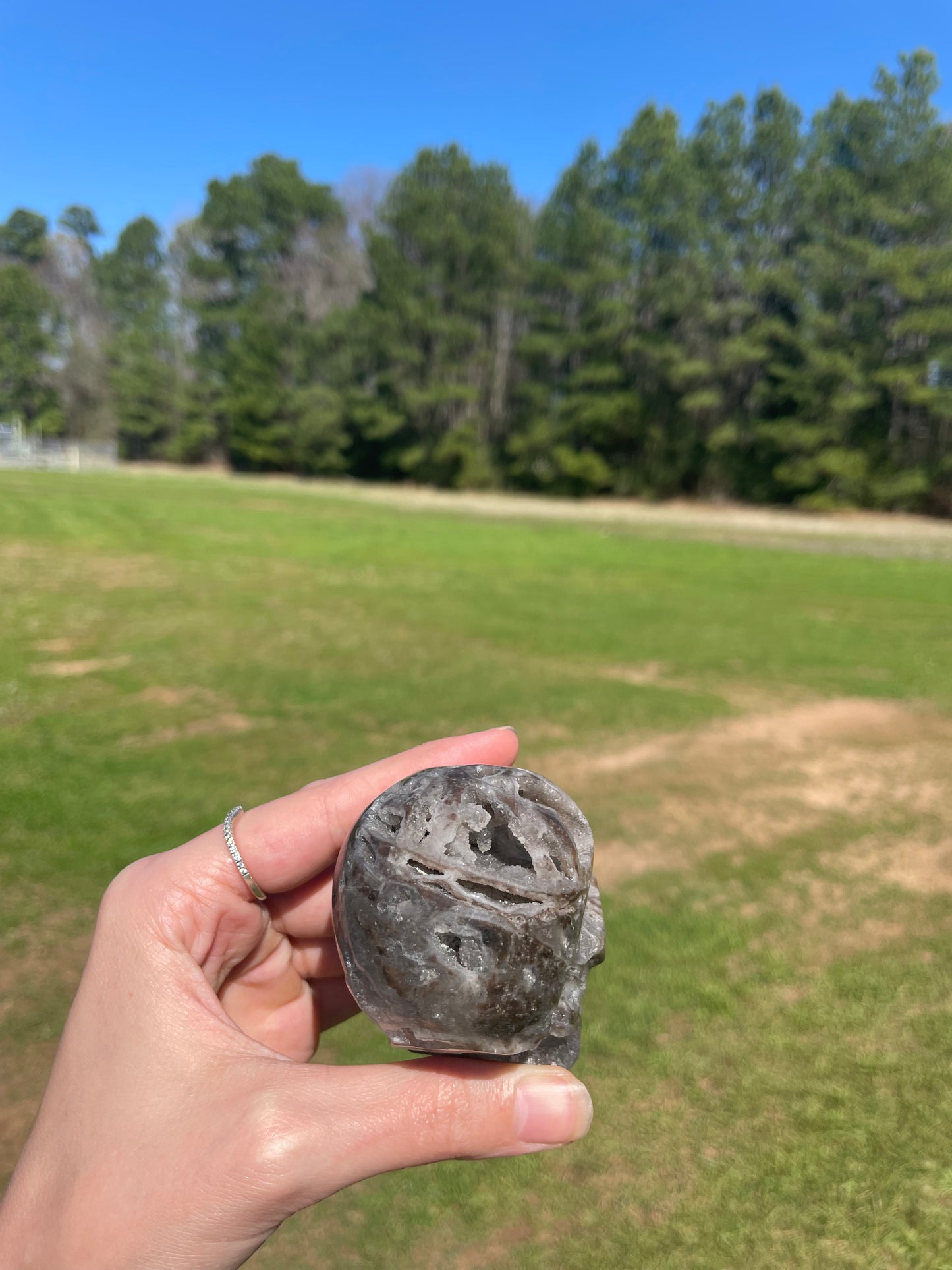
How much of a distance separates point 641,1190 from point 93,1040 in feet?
6.37

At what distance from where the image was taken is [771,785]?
611cm

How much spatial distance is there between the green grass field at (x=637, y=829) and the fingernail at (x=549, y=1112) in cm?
126

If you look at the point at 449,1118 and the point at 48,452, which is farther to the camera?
the point at 48,452

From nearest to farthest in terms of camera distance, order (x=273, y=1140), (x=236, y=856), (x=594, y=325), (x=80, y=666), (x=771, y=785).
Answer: (x=273, y=1140) → (x=236, y=856) → (x=771, y=785) → (x=80, y=666) → (x=594, y=325)

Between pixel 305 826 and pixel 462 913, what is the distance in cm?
66

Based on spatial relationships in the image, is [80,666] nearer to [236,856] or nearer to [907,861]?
[236,856]

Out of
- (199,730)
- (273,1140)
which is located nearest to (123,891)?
(273,1140)

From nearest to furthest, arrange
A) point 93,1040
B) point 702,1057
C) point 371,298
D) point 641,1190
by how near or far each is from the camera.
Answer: point 93,1040, point 641,1190, point 702,1057, point 371,298

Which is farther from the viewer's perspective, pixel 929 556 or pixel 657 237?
pixel 657 237

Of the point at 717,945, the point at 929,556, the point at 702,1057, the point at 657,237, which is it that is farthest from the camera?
the point at 657,237

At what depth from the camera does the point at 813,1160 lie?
281 centimetres

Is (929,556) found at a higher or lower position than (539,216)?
lower

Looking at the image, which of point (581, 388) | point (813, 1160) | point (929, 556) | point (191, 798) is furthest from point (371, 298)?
point (813, 1160)

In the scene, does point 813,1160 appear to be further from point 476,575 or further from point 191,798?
point 476,575
